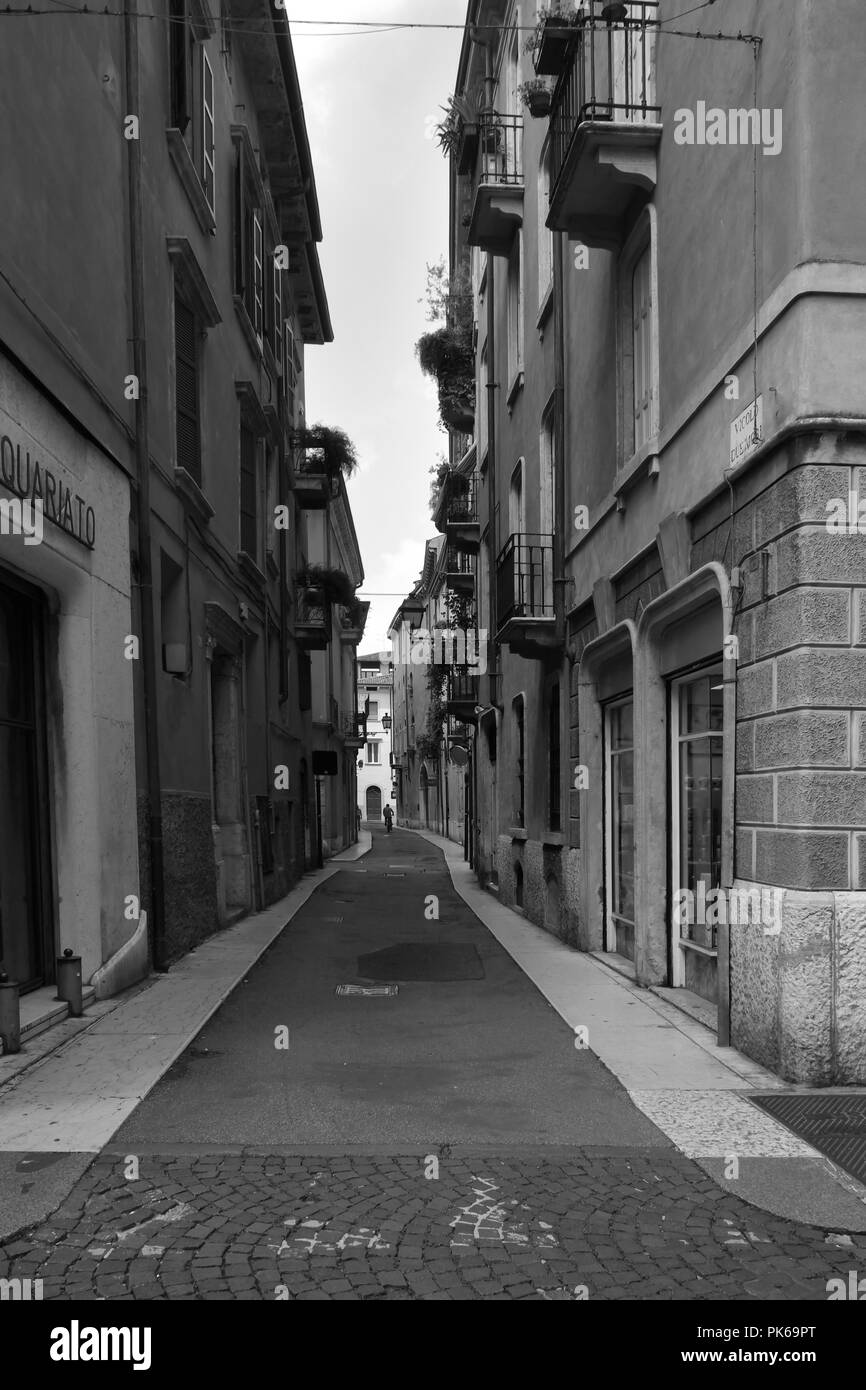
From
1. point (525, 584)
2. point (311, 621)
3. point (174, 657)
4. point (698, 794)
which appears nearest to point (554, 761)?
point (525, 584)

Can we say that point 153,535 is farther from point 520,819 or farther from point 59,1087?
point 520,819

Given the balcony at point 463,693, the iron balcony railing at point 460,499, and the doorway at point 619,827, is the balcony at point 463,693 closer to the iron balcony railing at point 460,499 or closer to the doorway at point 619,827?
the iron balcony railing at point 460,499

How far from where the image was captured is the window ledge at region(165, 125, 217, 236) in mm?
11602

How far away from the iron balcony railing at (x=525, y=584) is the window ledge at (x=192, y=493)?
11.8ft

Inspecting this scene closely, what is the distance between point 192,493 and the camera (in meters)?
12.0

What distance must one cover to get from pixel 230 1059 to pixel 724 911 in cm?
321

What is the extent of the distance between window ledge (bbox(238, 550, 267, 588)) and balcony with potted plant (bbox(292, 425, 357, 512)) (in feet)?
19.6

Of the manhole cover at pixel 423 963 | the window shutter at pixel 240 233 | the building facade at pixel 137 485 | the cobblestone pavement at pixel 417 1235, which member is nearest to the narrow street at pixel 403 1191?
the cobblestone pavement at pixel 417 1235

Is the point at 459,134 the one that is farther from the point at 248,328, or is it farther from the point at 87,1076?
the point at 87,1076

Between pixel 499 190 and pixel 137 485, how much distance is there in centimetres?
929

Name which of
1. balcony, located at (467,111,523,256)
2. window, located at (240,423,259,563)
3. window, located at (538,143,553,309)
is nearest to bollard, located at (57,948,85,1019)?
window, located at (240,423,259,563)

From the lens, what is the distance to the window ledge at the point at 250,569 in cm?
1564
